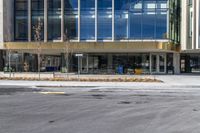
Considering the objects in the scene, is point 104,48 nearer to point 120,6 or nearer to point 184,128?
point 120,6

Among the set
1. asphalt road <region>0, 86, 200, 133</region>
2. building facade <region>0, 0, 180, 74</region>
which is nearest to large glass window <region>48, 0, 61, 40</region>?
building facade <region>0, 0, 180, 74</region>

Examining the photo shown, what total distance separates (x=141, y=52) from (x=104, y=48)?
23.3 feet

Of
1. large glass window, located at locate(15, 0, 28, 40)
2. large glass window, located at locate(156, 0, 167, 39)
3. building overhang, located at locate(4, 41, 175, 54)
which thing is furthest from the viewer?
large glass window, located at locate(15, 0, 28, 40)

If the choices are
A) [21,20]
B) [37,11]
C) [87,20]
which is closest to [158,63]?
[87,20]

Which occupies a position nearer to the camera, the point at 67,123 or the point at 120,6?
the point at 67,123

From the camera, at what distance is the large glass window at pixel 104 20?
179 ft

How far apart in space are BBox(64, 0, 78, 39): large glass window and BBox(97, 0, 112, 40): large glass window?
2.88m

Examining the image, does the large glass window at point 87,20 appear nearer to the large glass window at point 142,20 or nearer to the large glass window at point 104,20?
the large glass window at point 104,20

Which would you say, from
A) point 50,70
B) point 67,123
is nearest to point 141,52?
point 50,70

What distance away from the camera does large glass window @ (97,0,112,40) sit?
54594 millimetres

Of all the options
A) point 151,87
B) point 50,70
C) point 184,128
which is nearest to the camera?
point 184,128

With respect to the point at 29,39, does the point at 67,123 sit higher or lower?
lower

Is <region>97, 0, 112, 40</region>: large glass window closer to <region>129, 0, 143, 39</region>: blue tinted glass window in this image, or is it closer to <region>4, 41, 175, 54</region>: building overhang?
<region>129, 0, 143, 39</region>: blue tinted glass window

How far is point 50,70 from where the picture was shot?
200 ft
